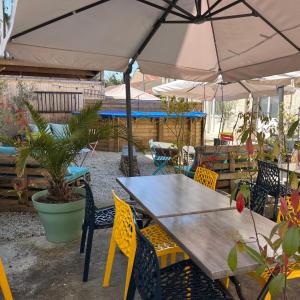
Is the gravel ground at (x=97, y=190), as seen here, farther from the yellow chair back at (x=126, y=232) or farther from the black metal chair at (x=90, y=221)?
the yellow chair back at (x=126, y=232)

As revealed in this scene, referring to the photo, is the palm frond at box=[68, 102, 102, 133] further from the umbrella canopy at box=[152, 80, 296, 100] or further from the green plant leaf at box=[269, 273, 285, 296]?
the umbrella canopy at box=[152, 80, 296, 100]

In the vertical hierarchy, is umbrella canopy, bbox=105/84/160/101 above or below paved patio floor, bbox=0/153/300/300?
above

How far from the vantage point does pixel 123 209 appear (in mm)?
2131

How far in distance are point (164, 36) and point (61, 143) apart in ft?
5.78

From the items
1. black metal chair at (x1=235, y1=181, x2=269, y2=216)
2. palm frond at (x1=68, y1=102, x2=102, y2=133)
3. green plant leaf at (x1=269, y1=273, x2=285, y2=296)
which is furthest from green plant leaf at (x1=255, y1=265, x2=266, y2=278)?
palm frond at (x1=68, y1=102, x2=102, y2=133)

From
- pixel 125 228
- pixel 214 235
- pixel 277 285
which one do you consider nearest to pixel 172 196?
pixel 125 228

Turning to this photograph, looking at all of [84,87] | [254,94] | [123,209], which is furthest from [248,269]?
[84,87]

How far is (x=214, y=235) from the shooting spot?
1.96 metres

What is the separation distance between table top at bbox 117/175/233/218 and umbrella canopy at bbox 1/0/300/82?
5.11 ft

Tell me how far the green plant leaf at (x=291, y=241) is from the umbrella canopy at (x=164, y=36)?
2.49 m

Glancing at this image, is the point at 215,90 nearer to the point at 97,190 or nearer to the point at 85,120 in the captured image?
the point at 97,190

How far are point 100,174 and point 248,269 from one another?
5731 mm

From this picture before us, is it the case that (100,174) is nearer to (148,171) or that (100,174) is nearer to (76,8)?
(148,171)

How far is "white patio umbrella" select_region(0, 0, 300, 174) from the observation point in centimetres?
306
